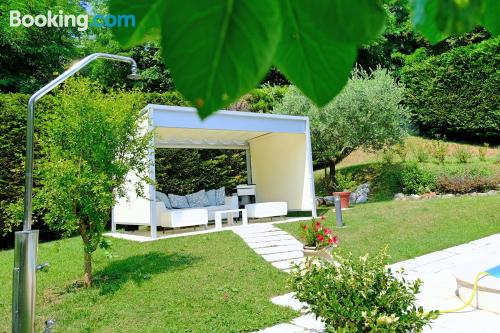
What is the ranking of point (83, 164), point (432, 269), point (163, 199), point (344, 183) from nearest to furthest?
point (83, 164) < point (432, 269) < point (163, 199) < point (344, 183)

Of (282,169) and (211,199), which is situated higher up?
(282,169)

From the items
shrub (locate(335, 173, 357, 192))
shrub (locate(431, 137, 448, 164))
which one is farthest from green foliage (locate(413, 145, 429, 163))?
shrub (locate(335, 173, 357, 192))

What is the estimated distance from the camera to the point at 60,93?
5.63 metres

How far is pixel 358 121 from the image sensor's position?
13258 millimetres

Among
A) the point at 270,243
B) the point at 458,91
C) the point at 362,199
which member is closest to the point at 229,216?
the point at 270,243

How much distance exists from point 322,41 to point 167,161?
12716 millimetres

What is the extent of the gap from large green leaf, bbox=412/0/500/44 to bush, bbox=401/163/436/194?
44.8 feet

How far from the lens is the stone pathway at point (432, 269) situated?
3.90 m

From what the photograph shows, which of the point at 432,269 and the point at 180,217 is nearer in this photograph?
the point at 432,269

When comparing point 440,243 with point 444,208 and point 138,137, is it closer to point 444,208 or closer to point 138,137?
point 444,208

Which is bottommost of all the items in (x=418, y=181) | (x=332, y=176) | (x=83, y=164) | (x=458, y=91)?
(x=418, y=181)

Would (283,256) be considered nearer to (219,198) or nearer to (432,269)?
(432,269)

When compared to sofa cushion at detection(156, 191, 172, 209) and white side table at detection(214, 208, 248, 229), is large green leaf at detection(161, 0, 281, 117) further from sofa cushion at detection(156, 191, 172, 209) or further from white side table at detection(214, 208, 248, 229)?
sofa cushion at detection(156, 191, 172, 209)

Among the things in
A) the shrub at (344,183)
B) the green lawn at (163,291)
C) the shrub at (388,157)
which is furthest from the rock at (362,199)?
the green lawn at (163,291)
